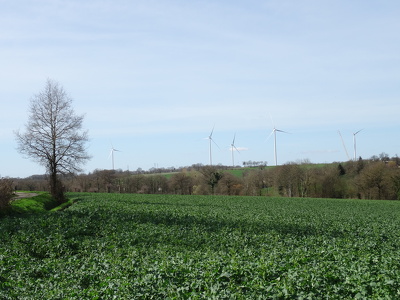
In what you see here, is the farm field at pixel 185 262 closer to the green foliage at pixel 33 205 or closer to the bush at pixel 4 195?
the bush at pixel 4 195

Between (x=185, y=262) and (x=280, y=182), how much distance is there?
3009 inches

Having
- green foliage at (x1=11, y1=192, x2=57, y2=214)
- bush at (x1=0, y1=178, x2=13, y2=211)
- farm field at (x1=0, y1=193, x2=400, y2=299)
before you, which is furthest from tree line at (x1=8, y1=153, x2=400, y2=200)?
farm field at (x1=0, y1=193, x2=400, y2=299)

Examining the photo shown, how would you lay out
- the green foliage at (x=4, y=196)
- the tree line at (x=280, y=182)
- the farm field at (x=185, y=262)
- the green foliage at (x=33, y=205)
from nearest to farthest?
the farm field at (x=185, y=262), the green foliage at (x=4, y=196), the green foliage at (x=33, y=205), the tree line at (x=280, y=182)

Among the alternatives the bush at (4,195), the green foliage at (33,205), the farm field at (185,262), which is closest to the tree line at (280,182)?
the green foliage at (33,205)

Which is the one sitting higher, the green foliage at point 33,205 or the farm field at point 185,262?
the green foliage at point 33,205

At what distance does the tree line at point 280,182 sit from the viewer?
76.6m

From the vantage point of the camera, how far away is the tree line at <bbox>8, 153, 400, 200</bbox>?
76.6 m

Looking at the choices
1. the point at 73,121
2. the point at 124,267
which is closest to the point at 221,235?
the point at 124,267

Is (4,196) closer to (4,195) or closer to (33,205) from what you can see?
(4,195)

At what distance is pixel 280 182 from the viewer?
8706 cm

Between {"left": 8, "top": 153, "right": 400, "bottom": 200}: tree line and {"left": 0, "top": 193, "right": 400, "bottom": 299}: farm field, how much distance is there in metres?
51.8

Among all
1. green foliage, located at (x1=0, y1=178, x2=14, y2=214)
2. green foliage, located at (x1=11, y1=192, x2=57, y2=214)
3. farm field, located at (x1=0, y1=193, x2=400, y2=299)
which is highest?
green foliage, located at (x1=0, y1=178, x2=14, y2=214)

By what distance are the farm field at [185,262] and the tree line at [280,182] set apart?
51828mm

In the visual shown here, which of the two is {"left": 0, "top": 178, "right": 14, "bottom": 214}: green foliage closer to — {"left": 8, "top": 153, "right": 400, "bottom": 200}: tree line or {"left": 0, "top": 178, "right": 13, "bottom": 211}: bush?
{"left": 0, "top": 178, "right": 13, "bottom": 211}: bush
